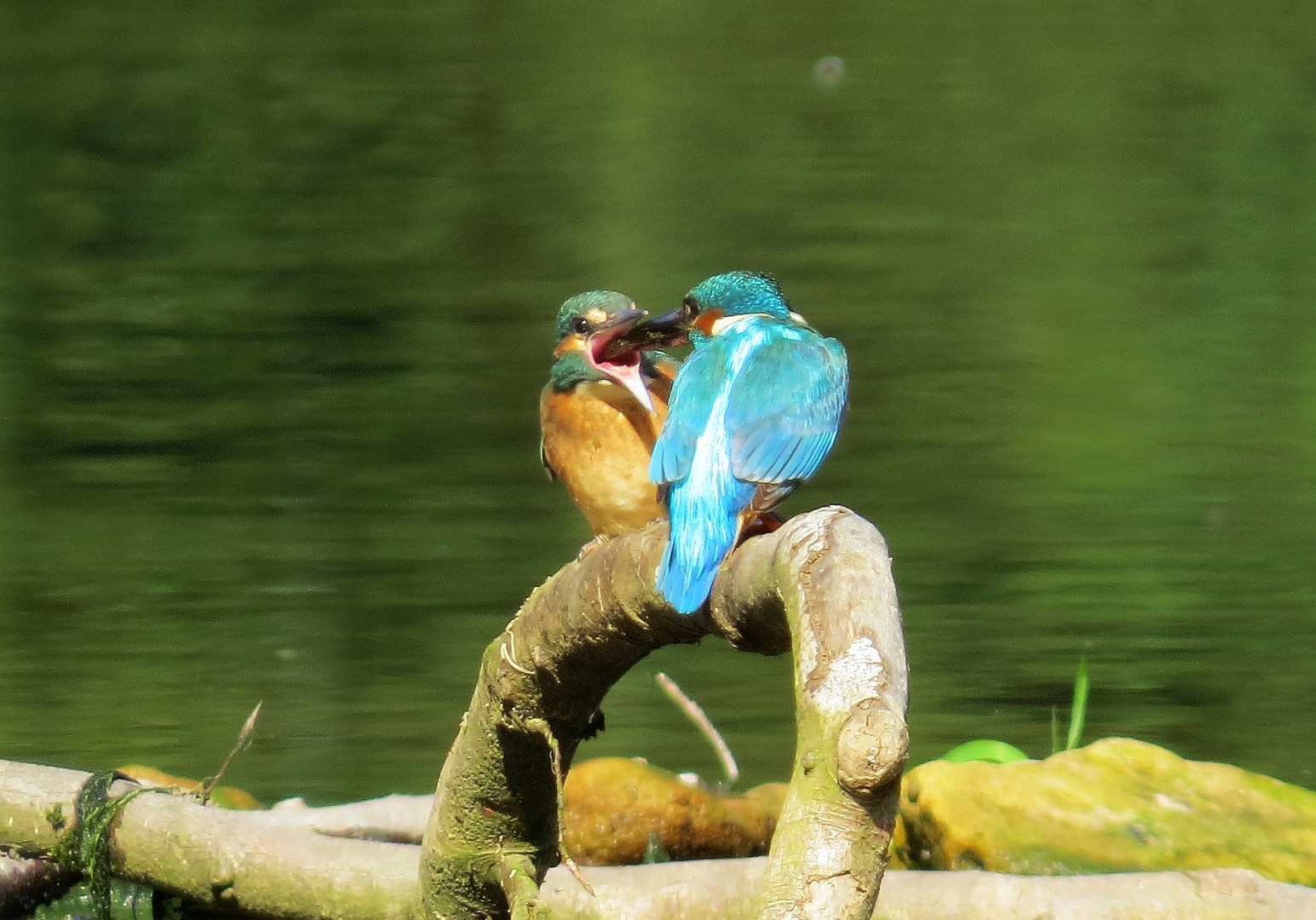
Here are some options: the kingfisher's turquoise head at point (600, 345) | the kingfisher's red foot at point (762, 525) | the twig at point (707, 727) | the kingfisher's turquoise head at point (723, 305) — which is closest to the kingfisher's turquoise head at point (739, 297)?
the kingfisher's turquoise head at point (723, 305)

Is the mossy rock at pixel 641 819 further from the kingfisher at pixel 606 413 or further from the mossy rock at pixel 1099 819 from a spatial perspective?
the kingfisher at pixel 606 413

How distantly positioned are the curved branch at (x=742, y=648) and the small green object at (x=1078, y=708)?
4.22ft

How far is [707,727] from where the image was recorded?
275cm

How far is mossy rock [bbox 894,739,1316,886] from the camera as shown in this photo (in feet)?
7.81

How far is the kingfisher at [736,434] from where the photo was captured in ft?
4.93

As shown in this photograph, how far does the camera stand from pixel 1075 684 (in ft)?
9.88

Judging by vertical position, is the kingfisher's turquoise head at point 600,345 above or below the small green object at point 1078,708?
above

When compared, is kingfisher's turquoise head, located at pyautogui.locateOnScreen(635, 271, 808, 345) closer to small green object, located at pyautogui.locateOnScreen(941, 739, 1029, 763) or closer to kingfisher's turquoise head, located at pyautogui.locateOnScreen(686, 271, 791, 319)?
kingfisher's turquoise head, located at pyautogui.locateOnScreen(686, 271, 791, 319)

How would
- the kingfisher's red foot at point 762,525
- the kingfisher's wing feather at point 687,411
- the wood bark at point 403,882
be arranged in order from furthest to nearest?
1. the wood bark at point 403,882
2. the kingfisher's red foot at point 762,525
3. the kingfisher's wing feather at point 687,411

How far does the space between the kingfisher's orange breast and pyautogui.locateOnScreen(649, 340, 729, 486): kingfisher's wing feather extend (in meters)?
0.32

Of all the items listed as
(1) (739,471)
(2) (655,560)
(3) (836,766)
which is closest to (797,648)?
(3) (836,766)

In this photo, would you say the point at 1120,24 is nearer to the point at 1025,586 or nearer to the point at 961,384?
the point at 961,384

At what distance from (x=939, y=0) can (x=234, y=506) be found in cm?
165

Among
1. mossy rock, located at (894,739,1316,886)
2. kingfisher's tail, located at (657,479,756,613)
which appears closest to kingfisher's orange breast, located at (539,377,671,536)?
kingfisher's tail, located at (657,479,756,613)
